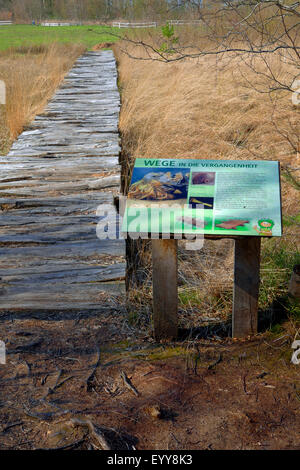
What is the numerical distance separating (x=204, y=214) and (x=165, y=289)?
467mm

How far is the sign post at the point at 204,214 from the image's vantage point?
2.17 metres

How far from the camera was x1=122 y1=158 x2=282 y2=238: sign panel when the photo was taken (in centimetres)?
216

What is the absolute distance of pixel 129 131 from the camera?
615 centimetres

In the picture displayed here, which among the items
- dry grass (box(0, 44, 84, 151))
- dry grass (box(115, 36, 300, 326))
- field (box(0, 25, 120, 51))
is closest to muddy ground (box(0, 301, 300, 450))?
dry grass (box(115, 36, 300, 326))

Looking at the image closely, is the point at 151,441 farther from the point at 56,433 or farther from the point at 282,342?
the point at 282,342

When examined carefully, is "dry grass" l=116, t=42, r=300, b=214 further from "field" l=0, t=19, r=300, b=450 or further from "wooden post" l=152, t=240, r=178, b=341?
"wooden post" l=152, t=240, r=178, b=341

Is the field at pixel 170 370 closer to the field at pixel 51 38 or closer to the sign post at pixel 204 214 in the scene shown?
the sign post at pixel 204 214

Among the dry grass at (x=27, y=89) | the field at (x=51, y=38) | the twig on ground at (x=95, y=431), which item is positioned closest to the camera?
the twig on ground at (x=95, y=431)

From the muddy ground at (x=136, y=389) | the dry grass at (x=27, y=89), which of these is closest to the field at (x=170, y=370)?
the muddy ground at (x=136, y=389)

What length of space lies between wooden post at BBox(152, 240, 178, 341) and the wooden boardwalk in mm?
442

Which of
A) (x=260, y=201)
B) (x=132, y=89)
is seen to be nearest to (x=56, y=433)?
(x=260, y=201)

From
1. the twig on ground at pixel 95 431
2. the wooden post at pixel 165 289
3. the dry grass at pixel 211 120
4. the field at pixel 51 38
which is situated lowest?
the twig on ground at pixel 95 431

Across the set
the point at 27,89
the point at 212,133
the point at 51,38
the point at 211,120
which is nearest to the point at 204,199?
the point at 212,133

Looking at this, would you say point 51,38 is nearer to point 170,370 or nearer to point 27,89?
point 27,89
